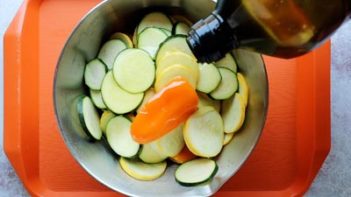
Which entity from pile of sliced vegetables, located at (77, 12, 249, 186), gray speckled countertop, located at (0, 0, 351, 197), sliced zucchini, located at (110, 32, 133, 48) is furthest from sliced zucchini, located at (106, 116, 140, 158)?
gray speckled countertop, located at (0, 0, 351, 197)

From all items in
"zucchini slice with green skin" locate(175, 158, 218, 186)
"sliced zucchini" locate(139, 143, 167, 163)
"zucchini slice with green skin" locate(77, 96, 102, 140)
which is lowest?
"zucchini slice with green skin" locate(175, 158, 218, 186)

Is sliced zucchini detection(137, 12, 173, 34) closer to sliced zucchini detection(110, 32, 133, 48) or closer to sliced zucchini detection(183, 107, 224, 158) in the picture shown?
sliced zucchini detection(110, 32, 133, 48)

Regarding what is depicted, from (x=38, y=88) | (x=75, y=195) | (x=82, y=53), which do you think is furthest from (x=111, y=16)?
(x=75, y=195)

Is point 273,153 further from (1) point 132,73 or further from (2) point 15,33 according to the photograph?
(2) point 15,33

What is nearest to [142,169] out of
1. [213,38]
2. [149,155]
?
[149,155]

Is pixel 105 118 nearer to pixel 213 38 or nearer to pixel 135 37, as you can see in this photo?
pixel 135 37
